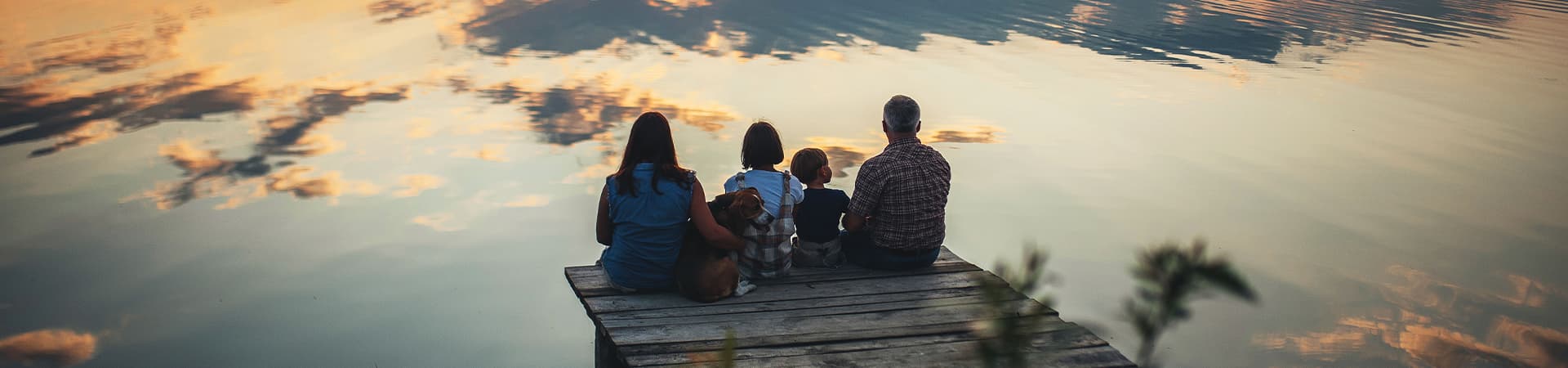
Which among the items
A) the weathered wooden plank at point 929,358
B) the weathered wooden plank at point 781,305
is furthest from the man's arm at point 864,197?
the weathered wooden plank at point 929,358

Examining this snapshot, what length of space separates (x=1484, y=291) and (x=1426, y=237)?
1220 millimetres

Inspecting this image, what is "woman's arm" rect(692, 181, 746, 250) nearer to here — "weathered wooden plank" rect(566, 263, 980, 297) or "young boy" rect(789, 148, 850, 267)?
"weathered wooden plank" rect(566, 263, 980, 297)

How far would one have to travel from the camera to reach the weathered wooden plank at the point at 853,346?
12.4ft

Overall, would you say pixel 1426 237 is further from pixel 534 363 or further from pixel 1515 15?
pixel 1515 15

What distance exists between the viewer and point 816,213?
5012mm

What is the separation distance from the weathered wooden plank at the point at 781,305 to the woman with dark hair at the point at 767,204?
1.01ft

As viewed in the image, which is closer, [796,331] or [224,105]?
[796,331]

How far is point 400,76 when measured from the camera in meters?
13.5

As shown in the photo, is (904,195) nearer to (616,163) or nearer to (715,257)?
(715,257)

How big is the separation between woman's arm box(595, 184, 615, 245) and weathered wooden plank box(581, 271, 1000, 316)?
29cm

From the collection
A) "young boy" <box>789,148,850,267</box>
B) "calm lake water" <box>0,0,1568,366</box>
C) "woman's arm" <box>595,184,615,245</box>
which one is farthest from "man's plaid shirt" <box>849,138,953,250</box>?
"calm lake water" <box>0,0,1568,366</box>

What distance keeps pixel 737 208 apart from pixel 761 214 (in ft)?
0.59

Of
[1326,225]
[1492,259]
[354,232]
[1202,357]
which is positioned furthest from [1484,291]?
[354,232]

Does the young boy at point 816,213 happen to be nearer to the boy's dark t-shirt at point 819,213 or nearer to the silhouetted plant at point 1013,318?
the boy's dark t-shirt at point 819,213
